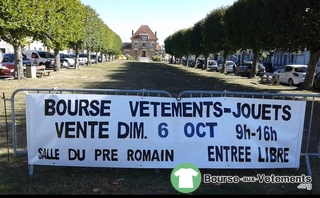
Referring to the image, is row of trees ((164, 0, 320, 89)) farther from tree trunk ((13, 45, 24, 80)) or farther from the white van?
the white van

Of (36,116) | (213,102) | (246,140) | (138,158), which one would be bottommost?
(138,158)

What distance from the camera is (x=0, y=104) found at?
31.3 feet

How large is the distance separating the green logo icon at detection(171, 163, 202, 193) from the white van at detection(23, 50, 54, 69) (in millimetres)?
27142

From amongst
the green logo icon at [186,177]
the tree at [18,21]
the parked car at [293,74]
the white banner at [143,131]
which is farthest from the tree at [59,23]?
the parked car at [293,74]

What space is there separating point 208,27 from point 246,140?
29735 mm

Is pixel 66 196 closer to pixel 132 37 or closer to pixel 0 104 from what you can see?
pixel 0 104

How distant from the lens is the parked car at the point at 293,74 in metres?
20.4

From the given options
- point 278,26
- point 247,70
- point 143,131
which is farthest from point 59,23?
point 143,131

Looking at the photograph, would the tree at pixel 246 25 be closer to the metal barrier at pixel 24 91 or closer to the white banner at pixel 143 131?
the metal barrier at pixel 24 91

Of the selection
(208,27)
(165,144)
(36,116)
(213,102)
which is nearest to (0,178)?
(36,116)

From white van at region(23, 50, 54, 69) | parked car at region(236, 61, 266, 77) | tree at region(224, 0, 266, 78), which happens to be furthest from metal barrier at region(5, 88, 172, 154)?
parked car at region(236, 61, 266, 77)

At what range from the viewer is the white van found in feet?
93.4

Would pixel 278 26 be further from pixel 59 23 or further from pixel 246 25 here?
pixel 59 23

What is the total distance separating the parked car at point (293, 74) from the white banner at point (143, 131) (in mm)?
18136
